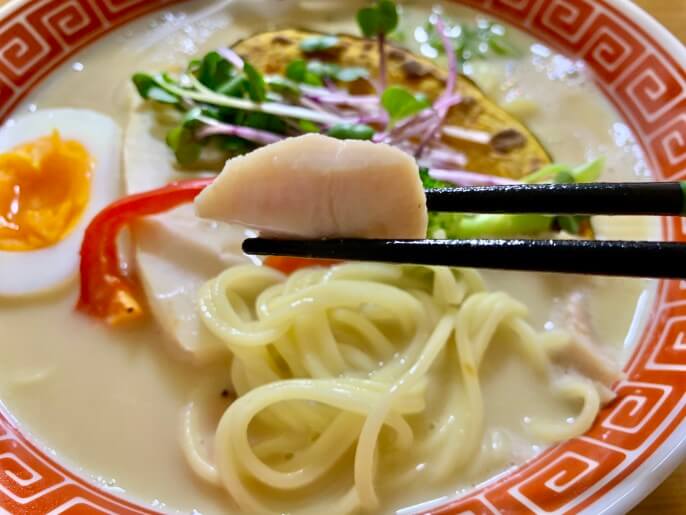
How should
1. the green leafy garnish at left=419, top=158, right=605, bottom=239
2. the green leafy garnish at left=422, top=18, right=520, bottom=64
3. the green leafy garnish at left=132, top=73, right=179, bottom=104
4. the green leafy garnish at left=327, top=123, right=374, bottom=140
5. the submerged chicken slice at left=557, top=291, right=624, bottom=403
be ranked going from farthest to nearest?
1. the green leafy garnish at left=422, top=18, right=520, bottom=64
2. the green leafy garnish at left=132, top=73, right=179, bottom=104
3. the green leafy garnish at left=327, top=123, right=374, bottom=140
4. the green leafy garnish at left=419, top=158, right=605, bottom=239
5. the submerged chicken slice at left=557, top=291, right=624, bottom=403

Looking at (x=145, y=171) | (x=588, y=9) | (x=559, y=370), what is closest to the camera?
(x=559, y=370)

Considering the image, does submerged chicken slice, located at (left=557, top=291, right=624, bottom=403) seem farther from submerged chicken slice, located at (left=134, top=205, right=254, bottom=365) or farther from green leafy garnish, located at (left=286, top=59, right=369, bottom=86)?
green leafy garnish, located at (left=286, top=59, right=369, bottom=86)

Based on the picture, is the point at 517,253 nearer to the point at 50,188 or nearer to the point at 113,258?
the point at 113,258

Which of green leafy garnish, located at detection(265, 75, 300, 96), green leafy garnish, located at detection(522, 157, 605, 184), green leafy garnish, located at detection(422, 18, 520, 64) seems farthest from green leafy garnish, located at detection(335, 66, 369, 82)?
green leafy garnish, located at detection(522, 157, 605, 184)

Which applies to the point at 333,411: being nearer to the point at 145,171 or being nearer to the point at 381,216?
the point at 381,216

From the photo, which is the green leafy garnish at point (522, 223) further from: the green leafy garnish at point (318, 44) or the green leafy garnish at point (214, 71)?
the green leafy garnish at point (214, 71)

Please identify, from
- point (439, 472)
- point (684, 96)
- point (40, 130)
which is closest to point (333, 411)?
point (439, 472)
